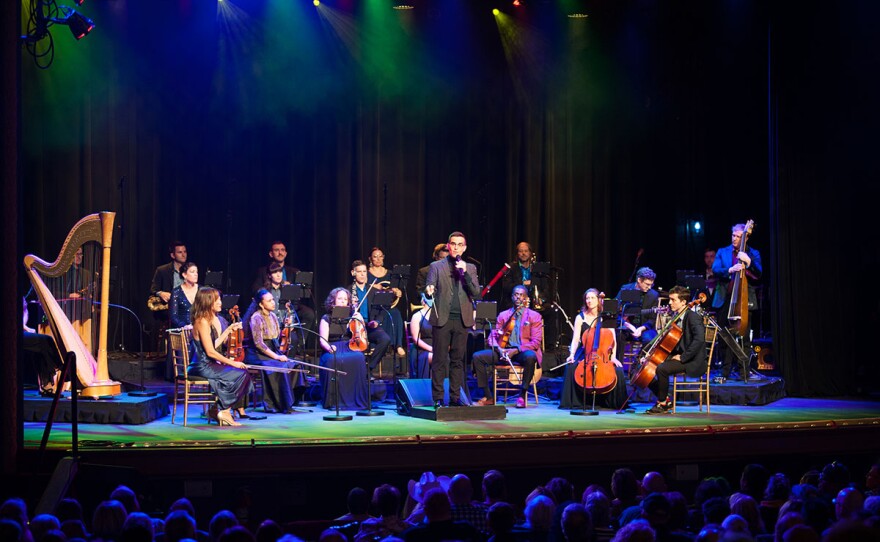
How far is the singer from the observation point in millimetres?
9703

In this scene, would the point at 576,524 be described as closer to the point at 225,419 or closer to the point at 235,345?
the point at 225,419

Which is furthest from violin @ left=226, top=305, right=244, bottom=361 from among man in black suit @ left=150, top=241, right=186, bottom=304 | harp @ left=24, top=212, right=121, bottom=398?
man in black suit @ left=150, top=241, right=186, bottom=304

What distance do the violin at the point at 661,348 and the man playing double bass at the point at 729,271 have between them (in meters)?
1.65

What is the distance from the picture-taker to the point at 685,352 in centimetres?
1044

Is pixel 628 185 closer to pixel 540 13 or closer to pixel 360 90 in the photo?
pixel 540 13

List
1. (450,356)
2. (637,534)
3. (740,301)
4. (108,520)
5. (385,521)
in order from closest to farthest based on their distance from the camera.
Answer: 1. (637,534)
2. (108,520)
3. (385,521)
4. (450,356)
5. (740,301)

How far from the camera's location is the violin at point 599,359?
10.7m

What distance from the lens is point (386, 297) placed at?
10453 mm

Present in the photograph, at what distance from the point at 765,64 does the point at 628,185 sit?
280 cm

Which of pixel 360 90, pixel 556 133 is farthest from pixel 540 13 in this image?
pixel 360 90

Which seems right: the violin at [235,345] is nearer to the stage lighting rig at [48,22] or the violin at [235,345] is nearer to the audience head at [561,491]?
the stage lighting rig at [48,22]

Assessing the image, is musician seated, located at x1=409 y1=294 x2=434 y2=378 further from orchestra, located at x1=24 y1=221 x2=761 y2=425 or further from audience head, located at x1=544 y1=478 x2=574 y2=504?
audience head, located at x1=544 y1=478 x2=574 y2=504

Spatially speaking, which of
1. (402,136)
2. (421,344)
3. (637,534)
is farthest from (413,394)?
(637,534)

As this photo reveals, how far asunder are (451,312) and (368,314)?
6.95 feet
